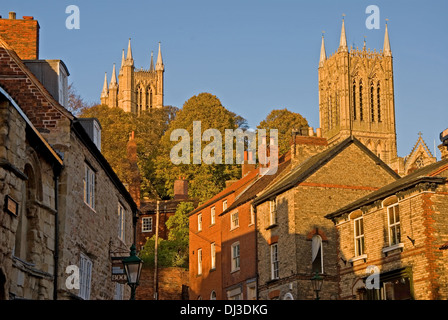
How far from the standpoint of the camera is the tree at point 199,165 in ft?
247

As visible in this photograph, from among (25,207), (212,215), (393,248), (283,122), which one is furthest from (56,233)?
(283,122)

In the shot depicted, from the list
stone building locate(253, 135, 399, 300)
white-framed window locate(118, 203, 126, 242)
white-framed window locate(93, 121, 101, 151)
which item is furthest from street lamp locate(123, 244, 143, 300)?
stone building locate(253, 135, 399, 300)

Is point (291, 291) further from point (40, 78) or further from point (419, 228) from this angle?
point (40, 78)

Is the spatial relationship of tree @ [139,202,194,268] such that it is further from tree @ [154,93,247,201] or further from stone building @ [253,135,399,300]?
stone building @ [253,135,399,300]

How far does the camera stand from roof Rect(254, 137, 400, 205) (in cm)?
4141

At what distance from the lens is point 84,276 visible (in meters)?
→ 23.5

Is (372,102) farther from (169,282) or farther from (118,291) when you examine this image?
(118,291)

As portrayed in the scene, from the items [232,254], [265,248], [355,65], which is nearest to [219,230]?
[232,254]

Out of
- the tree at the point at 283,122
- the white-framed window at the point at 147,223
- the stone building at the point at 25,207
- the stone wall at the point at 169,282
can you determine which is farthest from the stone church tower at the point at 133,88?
the stone building at the point at 25,207

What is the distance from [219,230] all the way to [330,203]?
35.0 ft

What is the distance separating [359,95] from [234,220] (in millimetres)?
96441

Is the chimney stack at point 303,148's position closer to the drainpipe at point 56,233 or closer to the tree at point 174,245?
the tree at point 174,245

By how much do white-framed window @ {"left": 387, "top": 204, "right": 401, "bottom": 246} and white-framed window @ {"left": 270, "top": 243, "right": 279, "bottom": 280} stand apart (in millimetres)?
10406
